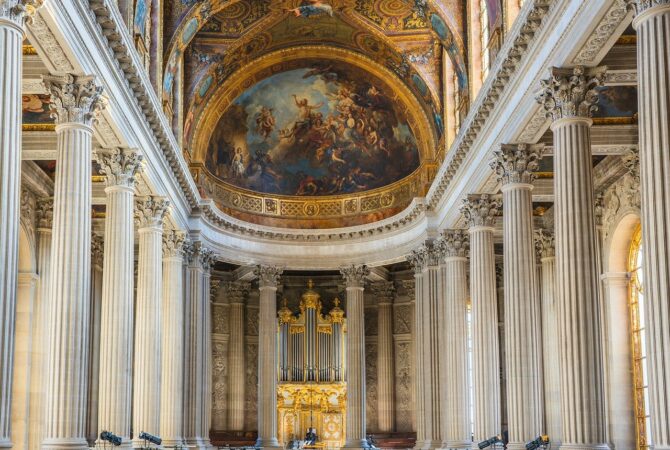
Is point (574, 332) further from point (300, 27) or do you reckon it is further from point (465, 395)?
point (300, 27)

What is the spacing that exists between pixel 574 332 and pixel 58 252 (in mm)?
12394

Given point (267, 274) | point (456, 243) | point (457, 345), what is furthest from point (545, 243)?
point (267, 274)

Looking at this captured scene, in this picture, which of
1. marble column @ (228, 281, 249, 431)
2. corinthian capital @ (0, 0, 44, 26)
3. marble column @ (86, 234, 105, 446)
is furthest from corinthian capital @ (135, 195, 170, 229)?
corinthian capital @ (0, 0, 44, 26)

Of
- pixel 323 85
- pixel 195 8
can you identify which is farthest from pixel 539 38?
pixel 323 85

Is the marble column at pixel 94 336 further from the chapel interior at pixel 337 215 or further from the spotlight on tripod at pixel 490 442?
the spotlight on tripod at pixel 490 442

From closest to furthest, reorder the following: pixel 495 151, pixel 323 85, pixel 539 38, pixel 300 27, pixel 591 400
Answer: pixel 591 400 → pixel 539 38 → pixel 495 151 → pixel 300 27 → pixel 323 85

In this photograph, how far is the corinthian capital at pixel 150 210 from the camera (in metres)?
34.2

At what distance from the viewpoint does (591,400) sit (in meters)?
22.0

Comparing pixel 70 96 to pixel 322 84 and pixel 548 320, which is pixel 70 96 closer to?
pixel 548 320

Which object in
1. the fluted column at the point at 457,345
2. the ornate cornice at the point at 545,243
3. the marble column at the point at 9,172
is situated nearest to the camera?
the marble column at the point at 9,172

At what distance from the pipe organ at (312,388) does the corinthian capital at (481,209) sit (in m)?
17.3

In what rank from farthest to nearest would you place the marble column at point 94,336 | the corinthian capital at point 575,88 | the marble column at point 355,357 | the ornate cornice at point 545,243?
1. the marble column at point 355,357
2. the ornate cornice at point 545,243
3. the marble column at point 94,336
4. the corinthian capital at point 575,88

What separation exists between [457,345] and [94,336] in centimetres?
1420

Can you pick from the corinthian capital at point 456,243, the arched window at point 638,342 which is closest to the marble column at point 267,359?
the corinthian capital at point 456,243
